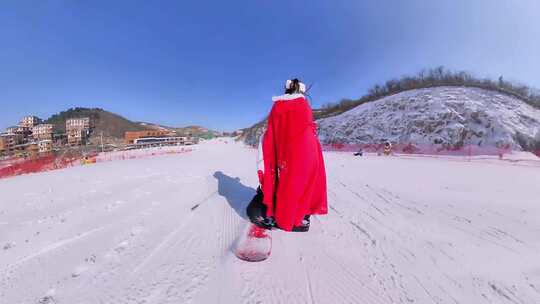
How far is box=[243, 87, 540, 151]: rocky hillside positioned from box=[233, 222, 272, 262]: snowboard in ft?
70.8

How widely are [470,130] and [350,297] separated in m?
23.5

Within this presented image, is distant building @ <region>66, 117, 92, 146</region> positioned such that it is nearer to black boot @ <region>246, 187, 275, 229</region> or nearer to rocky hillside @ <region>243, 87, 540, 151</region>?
rocky hillside @ <region>243, 87, 540, 151</region>

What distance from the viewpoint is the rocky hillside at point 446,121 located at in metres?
17.2


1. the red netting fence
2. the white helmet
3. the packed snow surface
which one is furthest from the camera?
the red netting fence

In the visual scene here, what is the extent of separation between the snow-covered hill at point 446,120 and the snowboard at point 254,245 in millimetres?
21548

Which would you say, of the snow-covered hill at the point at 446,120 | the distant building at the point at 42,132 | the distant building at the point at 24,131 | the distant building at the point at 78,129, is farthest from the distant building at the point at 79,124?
the snow-covered hill at the point at 446,120

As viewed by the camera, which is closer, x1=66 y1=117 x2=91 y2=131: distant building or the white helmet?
the white helmet

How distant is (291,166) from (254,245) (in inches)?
38.7

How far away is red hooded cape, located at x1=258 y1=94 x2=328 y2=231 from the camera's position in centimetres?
209

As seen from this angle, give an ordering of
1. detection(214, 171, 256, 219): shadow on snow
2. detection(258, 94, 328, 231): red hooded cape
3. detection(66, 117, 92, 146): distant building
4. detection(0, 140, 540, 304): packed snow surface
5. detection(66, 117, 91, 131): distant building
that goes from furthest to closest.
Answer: detection(66, 117, 91, 131): distant building < detection(66, 117, 92, 146): distant building < detection(214, 171, 256, 219): shadow on snow < detection(258, 94, 328, 231): red hooded cape < detection(0, 140, 540, 304): packed snow surface

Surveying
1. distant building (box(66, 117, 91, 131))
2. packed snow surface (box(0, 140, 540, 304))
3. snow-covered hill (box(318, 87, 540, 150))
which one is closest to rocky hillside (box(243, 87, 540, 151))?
snow-covered hill (box(318, 87, 540, 150))

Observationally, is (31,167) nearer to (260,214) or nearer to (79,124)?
(260,214)

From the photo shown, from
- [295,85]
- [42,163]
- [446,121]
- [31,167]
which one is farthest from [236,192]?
[446,121]

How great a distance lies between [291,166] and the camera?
2.10 metres
